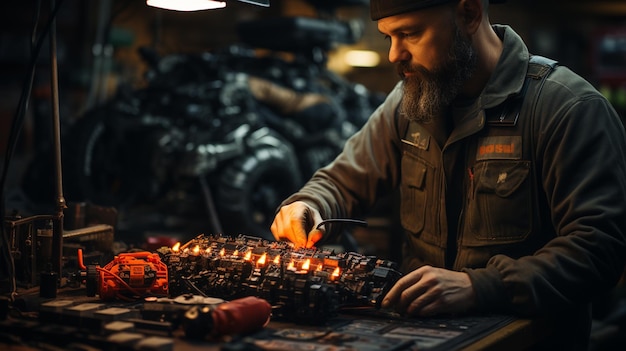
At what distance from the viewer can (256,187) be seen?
237 inches

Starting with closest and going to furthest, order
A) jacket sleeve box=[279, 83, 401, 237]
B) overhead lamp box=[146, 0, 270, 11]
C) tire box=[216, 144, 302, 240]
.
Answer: overhead lamp box=[146, 0, 270, 11] → jacket sleeve box=[279, 83, 401, 237] → tire box=[216, 144, 302, 240]

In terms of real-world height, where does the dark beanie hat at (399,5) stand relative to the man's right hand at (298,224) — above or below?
above

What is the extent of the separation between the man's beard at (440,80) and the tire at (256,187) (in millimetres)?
2997

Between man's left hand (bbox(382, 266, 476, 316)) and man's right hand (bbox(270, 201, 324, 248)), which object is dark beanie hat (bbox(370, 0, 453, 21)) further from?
man's left hand (bbox(382, 266, 476, 316))

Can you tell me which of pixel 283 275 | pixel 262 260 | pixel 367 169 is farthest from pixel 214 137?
pixel 283 275

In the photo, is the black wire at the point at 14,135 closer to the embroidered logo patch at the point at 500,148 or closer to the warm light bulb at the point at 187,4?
the warm light bulb at the point at 187,4

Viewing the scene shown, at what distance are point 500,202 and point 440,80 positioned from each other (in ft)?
1.46

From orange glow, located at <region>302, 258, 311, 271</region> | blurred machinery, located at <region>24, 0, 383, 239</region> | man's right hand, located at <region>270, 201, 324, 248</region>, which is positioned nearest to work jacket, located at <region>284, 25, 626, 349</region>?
man's right hand, located at <region>270, 201, 324, 248</region>

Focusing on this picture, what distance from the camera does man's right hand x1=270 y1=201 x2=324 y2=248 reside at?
8.83 ft

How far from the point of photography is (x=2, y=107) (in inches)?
427

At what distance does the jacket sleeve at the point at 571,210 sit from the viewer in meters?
2.29

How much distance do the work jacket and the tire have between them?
8.86ft

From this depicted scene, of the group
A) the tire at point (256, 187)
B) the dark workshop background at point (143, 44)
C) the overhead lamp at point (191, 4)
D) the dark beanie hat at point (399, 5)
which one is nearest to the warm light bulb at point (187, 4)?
the overhead lamp at point (191, 4)

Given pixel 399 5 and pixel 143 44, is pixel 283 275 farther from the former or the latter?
pixel 143 44
